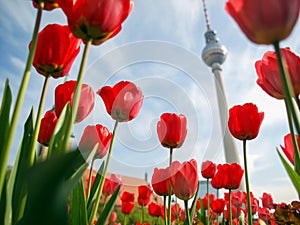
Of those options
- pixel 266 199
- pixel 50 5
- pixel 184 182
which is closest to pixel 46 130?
pixel 50 5

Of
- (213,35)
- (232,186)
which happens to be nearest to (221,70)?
(213,35)

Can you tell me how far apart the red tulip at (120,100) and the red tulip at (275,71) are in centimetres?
63

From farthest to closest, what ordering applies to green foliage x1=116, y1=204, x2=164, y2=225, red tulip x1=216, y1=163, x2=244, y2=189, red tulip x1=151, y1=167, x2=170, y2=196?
green foliage x1=116, y1=204, x2=164, y2=225 < red tulip x1=216, y1=163, x2=244, y2=189 < red tulip x1=151, y1=167, x2=170, y2=196

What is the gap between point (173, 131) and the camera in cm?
164

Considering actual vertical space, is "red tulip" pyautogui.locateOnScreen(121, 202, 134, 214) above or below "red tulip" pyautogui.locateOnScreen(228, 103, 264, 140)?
below

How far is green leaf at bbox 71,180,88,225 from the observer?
77 centimetres

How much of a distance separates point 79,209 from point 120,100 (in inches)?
25.2

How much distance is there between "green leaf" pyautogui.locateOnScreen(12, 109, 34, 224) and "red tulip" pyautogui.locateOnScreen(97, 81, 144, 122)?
42 centimetres

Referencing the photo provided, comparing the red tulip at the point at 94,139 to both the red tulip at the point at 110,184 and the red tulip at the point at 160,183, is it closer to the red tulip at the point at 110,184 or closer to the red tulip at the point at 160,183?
the red tulip at the point at 160,183

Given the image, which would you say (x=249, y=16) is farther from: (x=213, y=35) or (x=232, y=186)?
(x=213, y=35)

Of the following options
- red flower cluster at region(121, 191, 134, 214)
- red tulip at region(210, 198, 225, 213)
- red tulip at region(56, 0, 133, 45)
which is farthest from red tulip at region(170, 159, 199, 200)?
red flower cluster at region(121, 191, 134, 214)

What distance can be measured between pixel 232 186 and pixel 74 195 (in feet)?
4.81

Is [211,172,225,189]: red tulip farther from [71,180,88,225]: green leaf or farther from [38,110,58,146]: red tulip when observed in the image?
[71,180,88,225]: green leaf

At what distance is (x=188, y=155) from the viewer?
1698 millimetres
